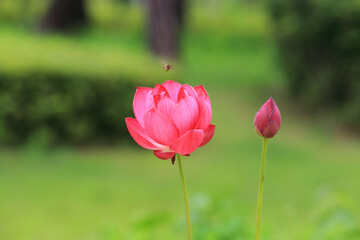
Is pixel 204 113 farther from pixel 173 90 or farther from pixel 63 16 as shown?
pixel 63 16

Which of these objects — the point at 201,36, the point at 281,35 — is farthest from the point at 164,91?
the point at 201,36

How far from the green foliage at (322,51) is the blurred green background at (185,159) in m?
0.02

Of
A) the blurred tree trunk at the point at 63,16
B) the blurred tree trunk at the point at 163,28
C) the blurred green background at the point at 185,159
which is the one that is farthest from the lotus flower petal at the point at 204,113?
Answer: the blurred tree trunk at the point at 63,16

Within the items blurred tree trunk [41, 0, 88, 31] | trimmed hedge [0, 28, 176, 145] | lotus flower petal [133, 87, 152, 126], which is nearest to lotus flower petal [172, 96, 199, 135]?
lotus flower petal [133, 87, 152, 126]

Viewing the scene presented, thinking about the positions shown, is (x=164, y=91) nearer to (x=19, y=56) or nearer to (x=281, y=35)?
(x=19, y=56)

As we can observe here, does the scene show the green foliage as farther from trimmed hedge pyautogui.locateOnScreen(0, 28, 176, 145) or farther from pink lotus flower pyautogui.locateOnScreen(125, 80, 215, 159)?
pink lotus flower pyautogui.locateOnScreen(125, 80, 215, 159)

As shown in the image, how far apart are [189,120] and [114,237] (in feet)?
3.61

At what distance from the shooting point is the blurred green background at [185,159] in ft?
10.3

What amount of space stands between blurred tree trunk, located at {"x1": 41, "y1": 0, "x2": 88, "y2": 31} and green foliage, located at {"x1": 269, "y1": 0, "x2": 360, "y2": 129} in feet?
31.0

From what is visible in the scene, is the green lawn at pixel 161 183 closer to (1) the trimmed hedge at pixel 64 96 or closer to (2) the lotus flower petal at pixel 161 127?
(1) the trimmed hedge at pixel 64 96

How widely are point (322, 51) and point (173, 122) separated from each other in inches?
326

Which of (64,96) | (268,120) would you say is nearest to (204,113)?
(268,120)

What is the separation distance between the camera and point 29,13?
66.7 ft

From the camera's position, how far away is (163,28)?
33.1 ft
